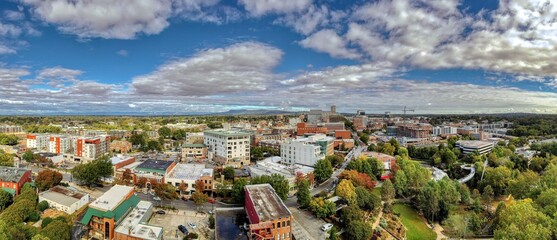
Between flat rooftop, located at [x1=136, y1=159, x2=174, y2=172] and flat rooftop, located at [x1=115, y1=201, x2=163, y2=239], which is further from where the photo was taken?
flat rooftop, located at [x1=136, y1=159, x2=174, y2=172]

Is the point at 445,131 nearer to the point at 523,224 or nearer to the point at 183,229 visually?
the point at 523,224

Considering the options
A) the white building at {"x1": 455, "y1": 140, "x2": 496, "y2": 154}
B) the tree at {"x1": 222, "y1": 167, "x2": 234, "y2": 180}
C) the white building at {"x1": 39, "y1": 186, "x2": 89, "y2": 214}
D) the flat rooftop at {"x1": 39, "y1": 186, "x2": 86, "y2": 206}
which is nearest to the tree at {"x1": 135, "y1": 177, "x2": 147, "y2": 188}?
the white building at {"x1": 39, "y1": 186, "x2": 89, "y2": 214}

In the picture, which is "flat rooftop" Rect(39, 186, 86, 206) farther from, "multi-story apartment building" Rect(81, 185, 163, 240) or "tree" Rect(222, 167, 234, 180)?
"tree" Rect(222, 167, 234, 180)

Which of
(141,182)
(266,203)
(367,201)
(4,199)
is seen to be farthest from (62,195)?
(367,201)

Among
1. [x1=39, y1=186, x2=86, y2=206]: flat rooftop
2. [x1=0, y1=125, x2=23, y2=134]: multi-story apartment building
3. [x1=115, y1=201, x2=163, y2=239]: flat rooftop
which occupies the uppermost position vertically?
[x1=0, y1=125, x2=23, y2=134]: multi-story apartment building

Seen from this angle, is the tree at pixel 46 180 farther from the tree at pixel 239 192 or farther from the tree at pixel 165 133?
the tree at pixel 165 133
